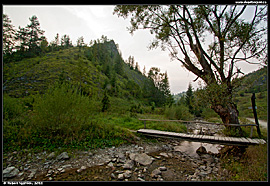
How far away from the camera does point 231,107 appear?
6543 mm

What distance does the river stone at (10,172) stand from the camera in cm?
365

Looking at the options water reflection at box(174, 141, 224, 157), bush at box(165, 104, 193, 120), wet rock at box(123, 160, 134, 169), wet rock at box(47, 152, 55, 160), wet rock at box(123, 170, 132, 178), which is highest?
bush at box(165, 104, 193, 120)

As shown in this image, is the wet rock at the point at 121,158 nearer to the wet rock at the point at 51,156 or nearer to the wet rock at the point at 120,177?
the wet rock at the point at 120,177

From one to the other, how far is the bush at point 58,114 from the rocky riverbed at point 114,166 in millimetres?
1061

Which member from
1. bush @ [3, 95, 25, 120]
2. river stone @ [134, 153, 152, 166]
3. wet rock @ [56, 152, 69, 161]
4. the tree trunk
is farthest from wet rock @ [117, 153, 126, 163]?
bush @ [3, 95, 25, 120]

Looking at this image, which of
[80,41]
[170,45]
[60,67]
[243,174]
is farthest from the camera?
[80,41]

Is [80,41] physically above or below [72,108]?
above

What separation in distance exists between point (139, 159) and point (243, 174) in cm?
317

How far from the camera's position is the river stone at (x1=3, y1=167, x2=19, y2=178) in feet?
12.0

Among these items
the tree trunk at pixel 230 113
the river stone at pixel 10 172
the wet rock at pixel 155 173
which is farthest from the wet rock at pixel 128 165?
the tree trunk at pixel 230 113

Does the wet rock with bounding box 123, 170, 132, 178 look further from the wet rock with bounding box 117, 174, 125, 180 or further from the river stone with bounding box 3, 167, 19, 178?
the river stone with bounding box 3, 167, 19, 178

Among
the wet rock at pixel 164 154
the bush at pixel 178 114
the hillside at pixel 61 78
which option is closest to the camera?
the wet rock at pixel 164 154
